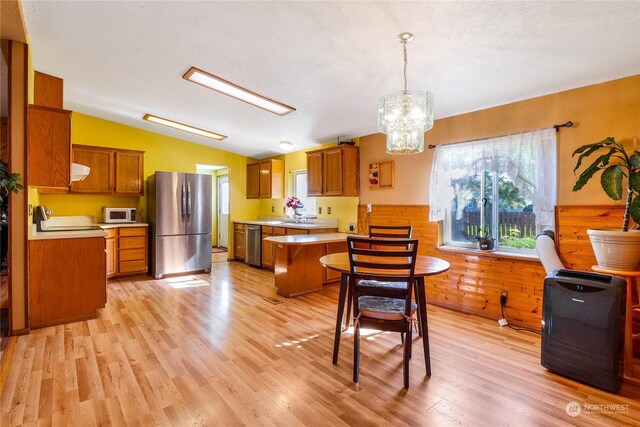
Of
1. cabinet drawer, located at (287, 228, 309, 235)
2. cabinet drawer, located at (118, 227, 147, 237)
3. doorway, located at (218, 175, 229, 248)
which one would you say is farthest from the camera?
doorway, located at (218, 175, 229, 248)

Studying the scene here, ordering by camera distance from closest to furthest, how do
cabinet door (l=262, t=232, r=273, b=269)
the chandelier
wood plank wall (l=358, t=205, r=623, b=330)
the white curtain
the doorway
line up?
the chandelier, wood plank wall (l=358, t=205, r=623, b=330), the white curtain, cabinet door (l=262, t=232, r=273, b=269), the doorway

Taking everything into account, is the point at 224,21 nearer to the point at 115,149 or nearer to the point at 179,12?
the point at 179,12

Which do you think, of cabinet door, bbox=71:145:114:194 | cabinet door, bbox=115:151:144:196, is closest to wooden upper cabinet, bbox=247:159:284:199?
cabinet door, bbox=115:151:144:196

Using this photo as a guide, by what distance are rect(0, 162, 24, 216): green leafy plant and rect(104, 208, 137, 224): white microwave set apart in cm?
248

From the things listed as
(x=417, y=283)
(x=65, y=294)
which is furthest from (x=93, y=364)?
(x=417, y=283)

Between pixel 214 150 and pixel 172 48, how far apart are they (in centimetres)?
389

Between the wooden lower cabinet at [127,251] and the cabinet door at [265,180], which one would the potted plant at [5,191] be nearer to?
the wooden lower cabinet at [127,251]

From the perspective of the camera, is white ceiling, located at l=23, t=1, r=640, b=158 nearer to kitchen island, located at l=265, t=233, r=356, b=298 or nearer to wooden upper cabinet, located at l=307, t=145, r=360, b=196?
wooden upper cabinet, located at l=307, t=145, r=360, b=196

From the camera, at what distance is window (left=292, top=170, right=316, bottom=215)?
5.94 metres

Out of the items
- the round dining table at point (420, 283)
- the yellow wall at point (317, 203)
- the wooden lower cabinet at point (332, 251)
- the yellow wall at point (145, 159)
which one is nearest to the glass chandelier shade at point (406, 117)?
the round dining table at point (420, 283)

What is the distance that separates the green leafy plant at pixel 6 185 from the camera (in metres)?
2.45

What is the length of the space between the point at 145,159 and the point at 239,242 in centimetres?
234

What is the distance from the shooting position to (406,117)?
2.28 metres

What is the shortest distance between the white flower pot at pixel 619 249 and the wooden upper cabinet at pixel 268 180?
4961 mm
